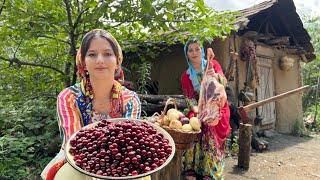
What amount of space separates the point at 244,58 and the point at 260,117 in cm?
154

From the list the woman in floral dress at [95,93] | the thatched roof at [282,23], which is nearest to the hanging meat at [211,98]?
the woman in floral dress at [95,93]

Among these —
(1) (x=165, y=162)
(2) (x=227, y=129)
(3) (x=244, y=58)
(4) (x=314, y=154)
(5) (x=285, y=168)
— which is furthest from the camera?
(3) (x=244, y=58)

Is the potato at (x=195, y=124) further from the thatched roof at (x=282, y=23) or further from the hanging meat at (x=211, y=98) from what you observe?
the thatched roof at (x=282, y=23)

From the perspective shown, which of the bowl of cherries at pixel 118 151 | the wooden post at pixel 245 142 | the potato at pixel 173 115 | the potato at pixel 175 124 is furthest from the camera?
the wooden post at pixel 245 142

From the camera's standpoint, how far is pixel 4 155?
15.6 ft

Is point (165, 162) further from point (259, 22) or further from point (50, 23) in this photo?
point (259, 22)

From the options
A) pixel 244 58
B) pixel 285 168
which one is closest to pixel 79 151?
pixel 285 168

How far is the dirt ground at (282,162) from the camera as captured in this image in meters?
5.99

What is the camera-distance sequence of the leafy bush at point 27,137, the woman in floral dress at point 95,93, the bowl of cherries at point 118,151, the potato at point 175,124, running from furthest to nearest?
1. the leafy bush at point 27,137
2. the potato at point 175,124
3. the woman in floral dress at point 95,93
4. the bowl of cherries at point 118,151

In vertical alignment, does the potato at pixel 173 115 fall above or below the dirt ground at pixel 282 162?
above

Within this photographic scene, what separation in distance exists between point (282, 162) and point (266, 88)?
3.09m

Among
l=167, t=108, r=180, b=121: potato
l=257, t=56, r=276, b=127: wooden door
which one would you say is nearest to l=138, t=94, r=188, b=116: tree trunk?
l=167, t=108, r=180, b=121: potato

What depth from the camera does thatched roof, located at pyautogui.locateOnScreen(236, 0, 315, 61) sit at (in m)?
9.40

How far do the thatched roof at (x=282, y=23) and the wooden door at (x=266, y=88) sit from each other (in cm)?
87
